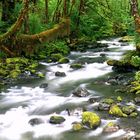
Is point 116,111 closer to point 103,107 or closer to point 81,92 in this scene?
point 103,107

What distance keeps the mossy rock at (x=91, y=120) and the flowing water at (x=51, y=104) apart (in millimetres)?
134

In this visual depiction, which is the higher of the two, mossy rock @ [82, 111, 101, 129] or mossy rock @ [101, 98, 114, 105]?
mossy rock @ [101, 98, 114, 105]

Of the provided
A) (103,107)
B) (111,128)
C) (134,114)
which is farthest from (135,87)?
(111,128)

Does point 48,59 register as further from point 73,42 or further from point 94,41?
point 94,41

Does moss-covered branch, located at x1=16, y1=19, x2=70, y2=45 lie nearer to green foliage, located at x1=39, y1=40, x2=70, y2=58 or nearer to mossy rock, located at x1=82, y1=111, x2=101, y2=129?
green foliage, located at x1=39, y1=40, x2=70, y2=58

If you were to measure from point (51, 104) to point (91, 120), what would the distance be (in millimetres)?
2156

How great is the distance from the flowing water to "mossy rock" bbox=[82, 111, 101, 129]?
13 centimetres

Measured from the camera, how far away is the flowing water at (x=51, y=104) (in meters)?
8.56

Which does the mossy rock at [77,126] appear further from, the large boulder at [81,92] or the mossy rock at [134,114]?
the large boulder at [81,92]

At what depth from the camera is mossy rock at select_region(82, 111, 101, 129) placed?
28.6 feet

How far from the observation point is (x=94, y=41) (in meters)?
23.1

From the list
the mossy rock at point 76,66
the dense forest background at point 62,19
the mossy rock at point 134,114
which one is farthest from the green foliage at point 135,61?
the mossy rock at point 134,114

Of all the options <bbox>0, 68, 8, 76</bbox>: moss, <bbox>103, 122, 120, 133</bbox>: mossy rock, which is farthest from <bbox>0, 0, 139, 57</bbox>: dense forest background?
<bbox>103, 122, 120, 133</bbox>: mossy rock

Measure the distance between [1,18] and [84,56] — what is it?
4601mm
